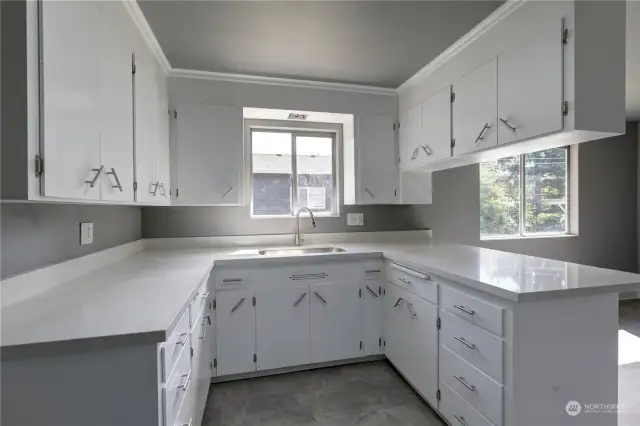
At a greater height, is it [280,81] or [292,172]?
[280,81]

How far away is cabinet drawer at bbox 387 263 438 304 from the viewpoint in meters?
1.83

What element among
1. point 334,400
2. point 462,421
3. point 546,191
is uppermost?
point 546,191

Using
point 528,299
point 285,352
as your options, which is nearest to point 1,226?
point 285,352

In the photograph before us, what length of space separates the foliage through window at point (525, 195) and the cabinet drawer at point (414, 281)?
1.81 m

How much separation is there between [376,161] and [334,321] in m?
1.42

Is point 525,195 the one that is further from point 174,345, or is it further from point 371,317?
point 174,345

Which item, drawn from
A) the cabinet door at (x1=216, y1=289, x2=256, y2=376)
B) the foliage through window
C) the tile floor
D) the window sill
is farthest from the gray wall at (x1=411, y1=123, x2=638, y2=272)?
the cabinet door at (x1=216, y1=289, x2=256, y2=376)

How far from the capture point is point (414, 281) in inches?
79.0

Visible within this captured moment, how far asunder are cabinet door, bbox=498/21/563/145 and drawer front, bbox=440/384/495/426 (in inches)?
54.2

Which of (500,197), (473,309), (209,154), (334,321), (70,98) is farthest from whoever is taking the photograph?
(500,197)

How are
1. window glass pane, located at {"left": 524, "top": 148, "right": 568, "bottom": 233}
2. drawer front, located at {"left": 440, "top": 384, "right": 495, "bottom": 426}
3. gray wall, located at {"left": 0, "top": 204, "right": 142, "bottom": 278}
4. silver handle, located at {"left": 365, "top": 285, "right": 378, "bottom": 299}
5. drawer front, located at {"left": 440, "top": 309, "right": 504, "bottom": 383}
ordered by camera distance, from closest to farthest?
gray wall, located at {"left": 0, "top": 204, "right": 142, "bottom": 278}, drawer front, located at {"left": 440, "top": 309, "right": 504, "bottom": 383}, drawer front, located at {"left": 440, "top": 384, "right": 495, "bottom": 426}, silver handle, located at {"left": 365, "top": 285, "right": 378, "bottom": 299}, window glass pane, located at {"left": 524, "top": 148, "right": 568, "bottom": 233}

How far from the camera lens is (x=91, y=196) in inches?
45.5

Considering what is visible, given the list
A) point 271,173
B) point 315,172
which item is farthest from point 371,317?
point 271,173

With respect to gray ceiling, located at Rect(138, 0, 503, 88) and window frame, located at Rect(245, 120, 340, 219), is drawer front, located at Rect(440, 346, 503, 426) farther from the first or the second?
gray ceiling, located at Rect(138, 0, 503, 88)
